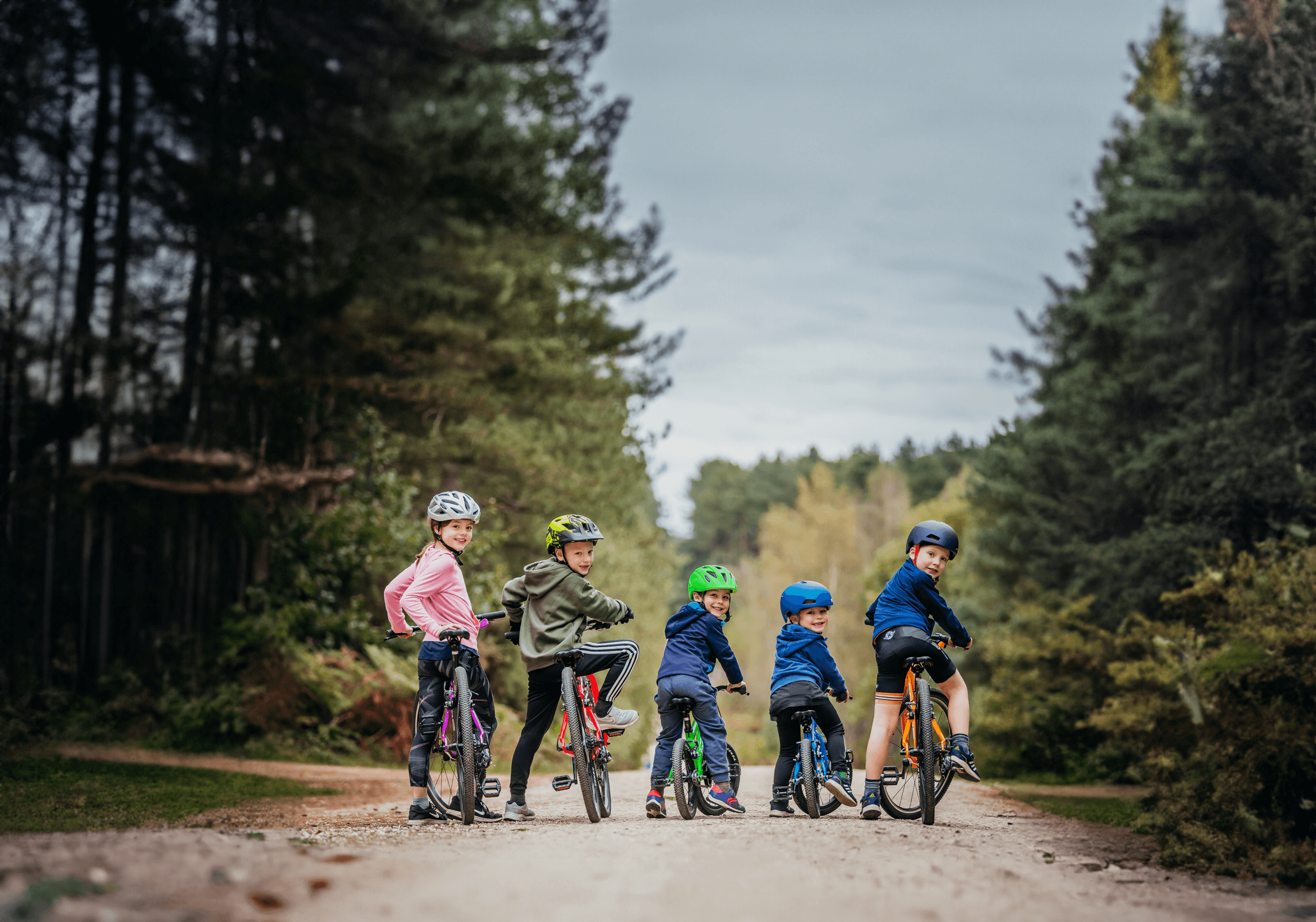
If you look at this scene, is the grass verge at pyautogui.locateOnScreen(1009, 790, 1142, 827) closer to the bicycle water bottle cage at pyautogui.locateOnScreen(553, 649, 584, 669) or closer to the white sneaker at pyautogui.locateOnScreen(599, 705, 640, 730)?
the white sneaker at pyautogui.locateOnScreen(599, 705, 640, 730)

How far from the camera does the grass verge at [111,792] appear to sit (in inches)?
322

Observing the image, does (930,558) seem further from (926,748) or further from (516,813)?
(516,813)

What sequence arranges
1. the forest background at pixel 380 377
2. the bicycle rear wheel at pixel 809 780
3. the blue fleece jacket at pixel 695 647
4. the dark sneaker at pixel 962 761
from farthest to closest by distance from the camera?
the forest background at pixel 380 377 < the bicycle rear wheel at pixel 809 780 < the blue fleece jacket at pixel 695 647 < the dark sneaker at pixel 962 761

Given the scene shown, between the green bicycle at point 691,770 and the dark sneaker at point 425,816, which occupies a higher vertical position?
the green bicycle at point 691,770

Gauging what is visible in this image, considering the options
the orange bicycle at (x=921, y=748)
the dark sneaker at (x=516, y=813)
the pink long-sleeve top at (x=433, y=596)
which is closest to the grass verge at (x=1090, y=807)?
the orange bicycle at (x=921, y=748)

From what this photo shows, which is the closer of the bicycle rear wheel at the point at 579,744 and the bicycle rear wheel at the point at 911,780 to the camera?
the bicycle rear wheel at the point at 579,744

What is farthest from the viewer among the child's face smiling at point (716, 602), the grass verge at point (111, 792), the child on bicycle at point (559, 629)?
the grass verge at point (111, 792)

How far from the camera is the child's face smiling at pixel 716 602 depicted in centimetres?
794

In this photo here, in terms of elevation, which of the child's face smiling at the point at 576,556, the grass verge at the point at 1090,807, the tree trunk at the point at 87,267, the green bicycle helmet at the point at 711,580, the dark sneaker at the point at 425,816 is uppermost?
the tree trunk at the point at 87,267

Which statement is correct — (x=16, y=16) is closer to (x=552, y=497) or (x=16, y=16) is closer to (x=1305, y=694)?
(x=552, y=497)

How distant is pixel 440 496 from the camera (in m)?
7.48

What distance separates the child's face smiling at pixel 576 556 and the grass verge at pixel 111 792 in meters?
3.74

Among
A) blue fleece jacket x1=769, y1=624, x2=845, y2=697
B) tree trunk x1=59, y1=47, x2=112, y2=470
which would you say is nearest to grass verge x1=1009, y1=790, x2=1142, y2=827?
blue fleece jacket x1=769, y1=624, x2=845, y2=697

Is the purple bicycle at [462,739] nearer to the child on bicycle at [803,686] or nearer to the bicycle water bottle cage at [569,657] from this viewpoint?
the bicycle water bottle cage at [569,657]
